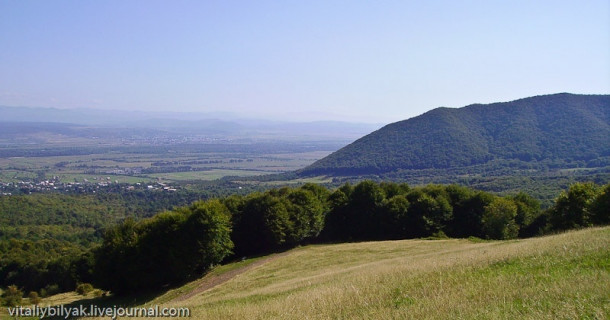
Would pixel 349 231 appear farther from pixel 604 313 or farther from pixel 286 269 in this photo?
pixel 604 313

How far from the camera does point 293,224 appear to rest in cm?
4525

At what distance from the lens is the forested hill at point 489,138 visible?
468 ft

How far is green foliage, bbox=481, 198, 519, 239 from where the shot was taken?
41.3 metres

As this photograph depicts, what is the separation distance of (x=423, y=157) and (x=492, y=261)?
460 ft

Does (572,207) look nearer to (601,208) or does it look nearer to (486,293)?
(601,208)

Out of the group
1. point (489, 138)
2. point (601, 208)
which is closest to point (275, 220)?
point (601, 208)

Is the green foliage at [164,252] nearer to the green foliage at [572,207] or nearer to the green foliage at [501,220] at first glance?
the green foliage at [501,220]

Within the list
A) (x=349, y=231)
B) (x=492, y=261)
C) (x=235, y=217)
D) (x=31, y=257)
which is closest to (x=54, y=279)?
(x=31, y=257)

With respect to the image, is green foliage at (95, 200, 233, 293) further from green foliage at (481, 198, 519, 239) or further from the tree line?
green foliage at (481, 198, 519, 239)

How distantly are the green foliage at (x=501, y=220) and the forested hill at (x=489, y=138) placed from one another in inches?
4045

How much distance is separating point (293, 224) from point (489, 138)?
433 feet

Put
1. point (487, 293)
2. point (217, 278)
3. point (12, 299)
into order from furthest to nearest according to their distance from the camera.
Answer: point (12, 299) < point (217, 278) < point (487, 293)

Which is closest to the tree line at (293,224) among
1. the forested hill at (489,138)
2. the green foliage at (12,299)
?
the green foliage at (12,299)

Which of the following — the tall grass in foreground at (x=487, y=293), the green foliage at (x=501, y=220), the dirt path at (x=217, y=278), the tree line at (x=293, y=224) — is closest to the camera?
the tall grass in foreground at (x=487, y=293)
